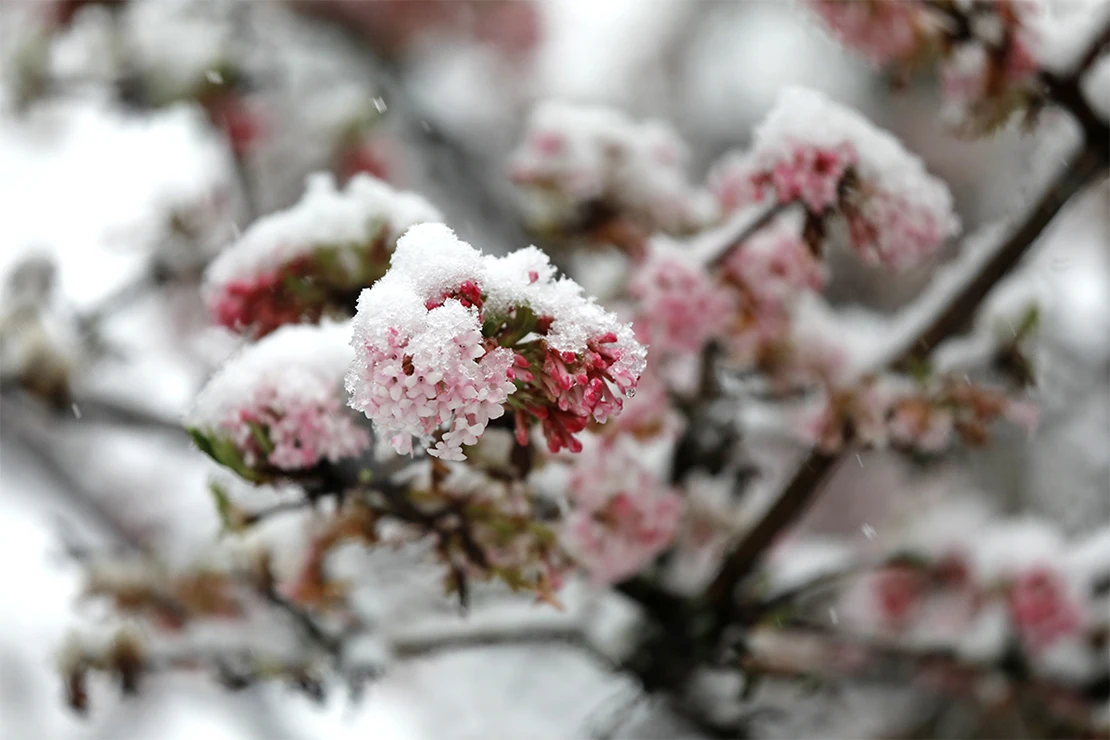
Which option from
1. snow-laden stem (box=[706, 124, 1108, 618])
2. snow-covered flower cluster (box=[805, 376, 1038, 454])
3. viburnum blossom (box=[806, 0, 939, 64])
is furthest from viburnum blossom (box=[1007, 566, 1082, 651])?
viburnum blossom (box=[806, 0, 939, 64])

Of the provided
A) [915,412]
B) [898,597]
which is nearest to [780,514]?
[915,412]

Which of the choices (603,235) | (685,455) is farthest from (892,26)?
(685,455)

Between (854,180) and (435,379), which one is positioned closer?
(435,379)

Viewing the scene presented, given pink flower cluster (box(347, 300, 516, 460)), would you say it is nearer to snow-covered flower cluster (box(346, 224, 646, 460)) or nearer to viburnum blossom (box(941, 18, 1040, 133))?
snow-covered flower cluster (box(346, 224, 646, 460))

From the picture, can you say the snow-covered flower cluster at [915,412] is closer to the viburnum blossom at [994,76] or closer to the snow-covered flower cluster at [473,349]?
the viburnum blossom at [994,76]

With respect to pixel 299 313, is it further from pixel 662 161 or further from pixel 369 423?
pixel 662 161

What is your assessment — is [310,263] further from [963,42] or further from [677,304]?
[963,42]
